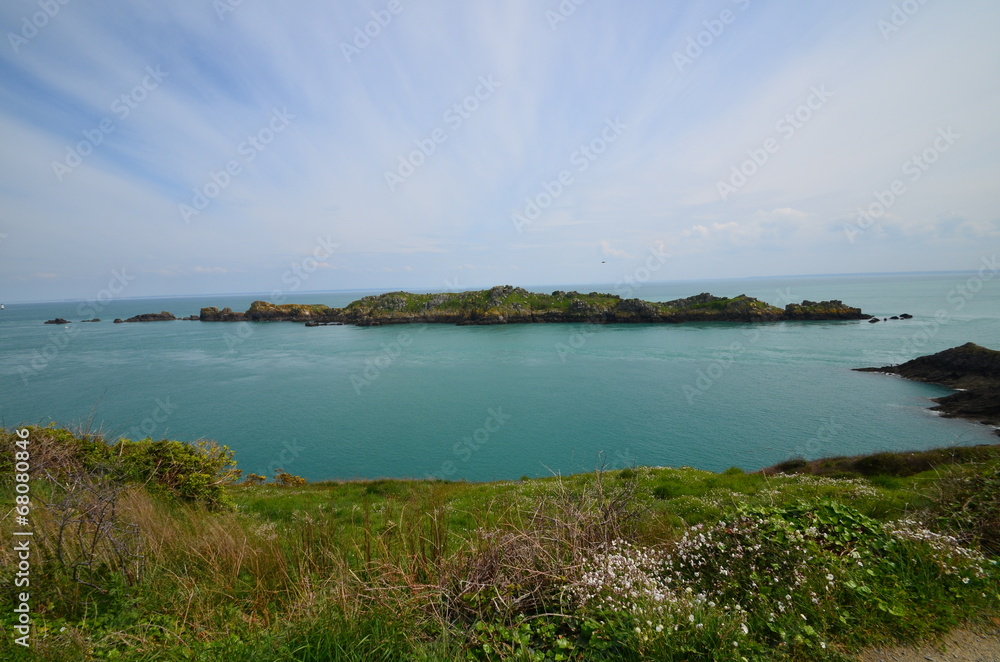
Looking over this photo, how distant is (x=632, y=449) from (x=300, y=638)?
91.1 feet

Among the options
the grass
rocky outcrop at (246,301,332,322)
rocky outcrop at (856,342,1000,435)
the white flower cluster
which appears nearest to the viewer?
the grass

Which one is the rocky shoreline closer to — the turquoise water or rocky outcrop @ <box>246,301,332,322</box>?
rocky outcrop @ <box>246,301,332,322</box>

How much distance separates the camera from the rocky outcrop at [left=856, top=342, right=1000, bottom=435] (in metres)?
35.4

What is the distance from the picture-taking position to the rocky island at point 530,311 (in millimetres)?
101562

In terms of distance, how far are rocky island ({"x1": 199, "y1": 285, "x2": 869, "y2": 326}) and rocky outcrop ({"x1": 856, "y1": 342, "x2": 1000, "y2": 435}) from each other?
177ft

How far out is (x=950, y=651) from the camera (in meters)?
4.00

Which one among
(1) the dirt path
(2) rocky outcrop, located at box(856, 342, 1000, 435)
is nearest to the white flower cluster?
(1) the dirt path

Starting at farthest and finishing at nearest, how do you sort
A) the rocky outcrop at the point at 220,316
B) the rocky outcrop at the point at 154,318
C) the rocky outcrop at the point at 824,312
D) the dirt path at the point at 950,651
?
the rocky outcrop at the point at 154,318
the rocky outcrop at the point at 220,316
the rocky outcrop at the point at 824,312
the dirt path at the point at 950,651

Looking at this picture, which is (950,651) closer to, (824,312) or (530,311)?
(530,311)

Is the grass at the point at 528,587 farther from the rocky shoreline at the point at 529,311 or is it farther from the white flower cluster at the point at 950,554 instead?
the rocky shoreline at the point at 529,311

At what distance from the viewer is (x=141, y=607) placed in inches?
200

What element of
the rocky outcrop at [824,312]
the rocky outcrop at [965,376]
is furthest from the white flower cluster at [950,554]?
the rocky outcrop at [824,312]

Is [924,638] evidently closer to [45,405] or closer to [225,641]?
[225,641]

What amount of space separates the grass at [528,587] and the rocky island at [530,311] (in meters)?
104
